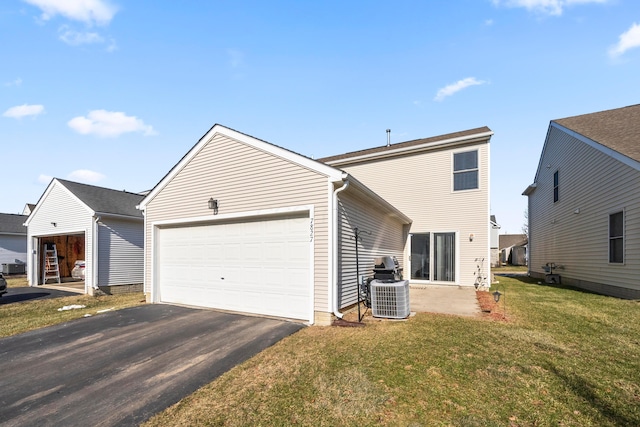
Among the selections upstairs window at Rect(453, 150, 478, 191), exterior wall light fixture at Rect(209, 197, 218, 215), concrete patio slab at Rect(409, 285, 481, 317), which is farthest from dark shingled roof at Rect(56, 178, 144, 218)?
upstairs window at Rect(453, 150, 478, 191)

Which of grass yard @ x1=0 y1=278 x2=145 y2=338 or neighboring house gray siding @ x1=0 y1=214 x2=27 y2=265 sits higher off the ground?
neighboring house gray siding @ x1=0 y1=214 x2=27 y2=265

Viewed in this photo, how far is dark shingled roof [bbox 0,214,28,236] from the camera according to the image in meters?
22.2

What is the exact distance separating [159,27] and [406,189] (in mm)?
10847

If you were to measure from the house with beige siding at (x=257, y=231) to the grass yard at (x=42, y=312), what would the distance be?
6.16 ft

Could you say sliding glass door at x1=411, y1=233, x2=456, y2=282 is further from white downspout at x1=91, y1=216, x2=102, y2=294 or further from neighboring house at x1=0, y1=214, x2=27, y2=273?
neighboring house at x1=0, y1=214, x2=27, y2=273

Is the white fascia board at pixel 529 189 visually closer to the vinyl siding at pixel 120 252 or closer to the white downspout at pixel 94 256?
the vinyl siding at pixel 120 252

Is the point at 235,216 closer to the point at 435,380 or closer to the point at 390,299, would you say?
the point at 390,299

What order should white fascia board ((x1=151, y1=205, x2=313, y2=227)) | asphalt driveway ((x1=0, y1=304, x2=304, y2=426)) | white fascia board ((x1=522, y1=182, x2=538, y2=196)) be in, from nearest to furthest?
asphalt driveway ((x1=0, y1=304, x2=304, y2=426))
white fascia board ((x1=151, y1=205, x2=313, y2=227))
white fascia board ((x1=522, y1=182, x2=538, y2=196))

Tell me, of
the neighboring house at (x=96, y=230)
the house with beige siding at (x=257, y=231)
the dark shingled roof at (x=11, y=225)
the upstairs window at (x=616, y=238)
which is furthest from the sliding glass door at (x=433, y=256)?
the dark shingled roof at (x=11, y=225)

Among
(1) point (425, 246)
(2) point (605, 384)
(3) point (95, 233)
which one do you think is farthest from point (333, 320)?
(3) point (95, 233)

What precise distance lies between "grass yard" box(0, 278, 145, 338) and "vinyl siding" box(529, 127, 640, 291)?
1565cm

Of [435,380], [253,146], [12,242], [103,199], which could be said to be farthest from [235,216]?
[12,242]

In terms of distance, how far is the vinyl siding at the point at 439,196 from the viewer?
11758 millimetres

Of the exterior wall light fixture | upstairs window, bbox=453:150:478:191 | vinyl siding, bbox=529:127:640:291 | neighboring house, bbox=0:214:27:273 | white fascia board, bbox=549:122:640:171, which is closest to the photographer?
the exterior wall light fixture
